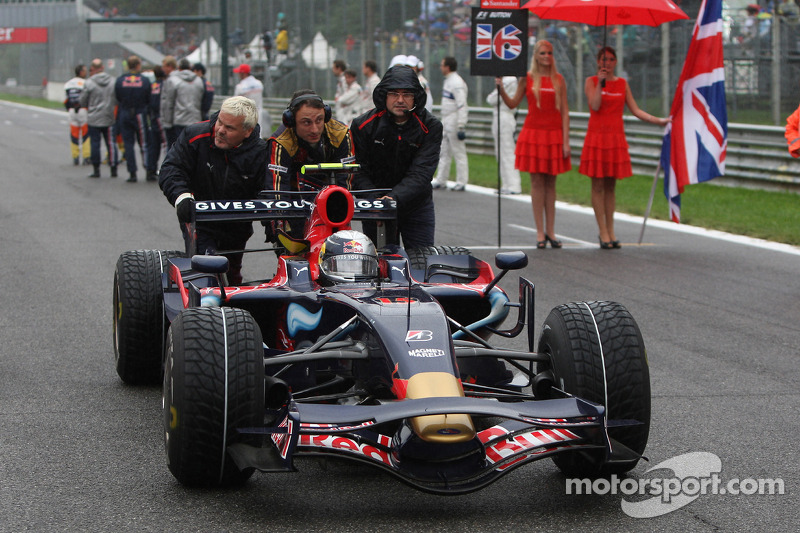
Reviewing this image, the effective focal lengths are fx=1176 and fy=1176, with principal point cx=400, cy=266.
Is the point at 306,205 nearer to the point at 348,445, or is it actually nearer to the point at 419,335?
the point at 419,335

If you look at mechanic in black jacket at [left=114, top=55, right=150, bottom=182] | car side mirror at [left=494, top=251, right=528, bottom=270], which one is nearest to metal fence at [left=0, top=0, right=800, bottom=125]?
mechanic in black jacket at [left=114, top=55, right=150, bottom=182]

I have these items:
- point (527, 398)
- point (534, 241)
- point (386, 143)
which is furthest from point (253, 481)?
point (534, 241)

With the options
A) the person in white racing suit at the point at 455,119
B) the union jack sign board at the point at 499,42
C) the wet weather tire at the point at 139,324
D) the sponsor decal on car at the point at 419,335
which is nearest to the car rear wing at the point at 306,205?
the wet weather tire at the point at 139,324

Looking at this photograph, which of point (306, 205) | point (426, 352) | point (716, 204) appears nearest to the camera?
point (426, 352)

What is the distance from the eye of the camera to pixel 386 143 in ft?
26.4

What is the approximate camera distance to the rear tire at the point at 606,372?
4.94 metres

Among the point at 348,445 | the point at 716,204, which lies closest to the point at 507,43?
the point at 716,204

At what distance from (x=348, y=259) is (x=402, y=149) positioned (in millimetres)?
2257

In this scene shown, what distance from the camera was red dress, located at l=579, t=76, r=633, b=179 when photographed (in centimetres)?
1270

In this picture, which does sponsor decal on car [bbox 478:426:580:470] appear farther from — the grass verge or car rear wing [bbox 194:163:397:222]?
the grass verge

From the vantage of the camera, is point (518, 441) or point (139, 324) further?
point (139, 324)

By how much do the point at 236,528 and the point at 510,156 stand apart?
49.3 ft

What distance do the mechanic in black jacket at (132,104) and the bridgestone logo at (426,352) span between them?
54.9 feet

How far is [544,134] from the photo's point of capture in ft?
42.4
